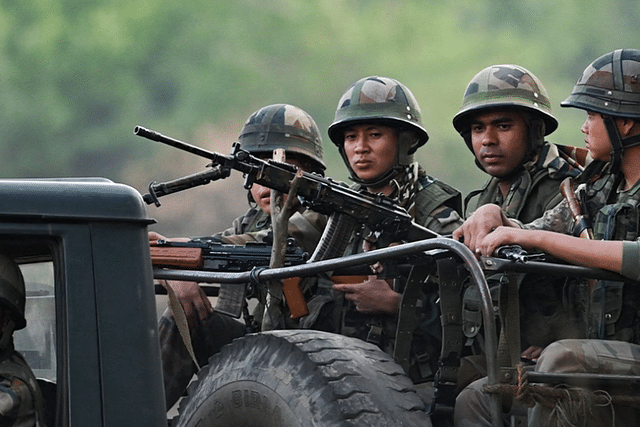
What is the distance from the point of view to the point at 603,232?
370cm

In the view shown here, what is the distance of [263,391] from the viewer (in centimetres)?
264

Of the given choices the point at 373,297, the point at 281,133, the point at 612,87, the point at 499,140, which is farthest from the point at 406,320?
the point at 281,133

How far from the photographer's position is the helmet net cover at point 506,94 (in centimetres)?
501

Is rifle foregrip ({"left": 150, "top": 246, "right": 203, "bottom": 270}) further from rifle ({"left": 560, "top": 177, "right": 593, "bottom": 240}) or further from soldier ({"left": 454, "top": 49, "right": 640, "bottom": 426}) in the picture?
rifle ({"left": 560, "top": 177, "right": 593, "bottom": 240})

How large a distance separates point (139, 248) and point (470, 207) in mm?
3312

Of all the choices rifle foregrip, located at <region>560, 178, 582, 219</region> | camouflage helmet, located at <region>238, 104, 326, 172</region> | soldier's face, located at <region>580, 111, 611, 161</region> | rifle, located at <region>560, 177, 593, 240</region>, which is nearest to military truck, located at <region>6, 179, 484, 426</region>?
rifle, located at <region>560, 177, 593, 240</region>

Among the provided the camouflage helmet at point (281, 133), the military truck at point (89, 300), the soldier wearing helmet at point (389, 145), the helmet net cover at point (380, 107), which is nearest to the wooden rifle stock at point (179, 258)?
the soldier wearing helmet at point (389, 145)

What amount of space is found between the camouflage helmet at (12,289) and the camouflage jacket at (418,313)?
2.27 m

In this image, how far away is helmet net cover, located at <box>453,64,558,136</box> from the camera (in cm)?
501

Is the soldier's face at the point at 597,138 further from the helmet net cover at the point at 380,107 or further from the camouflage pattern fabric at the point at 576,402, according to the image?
the helmet net cover at the point at 380,107

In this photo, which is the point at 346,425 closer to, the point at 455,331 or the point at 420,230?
the point at 455,331

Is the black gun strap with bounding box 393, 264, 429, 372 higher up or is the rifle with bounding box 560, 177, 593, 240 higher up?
the rifle with bounding box 560, 177, 593, 240

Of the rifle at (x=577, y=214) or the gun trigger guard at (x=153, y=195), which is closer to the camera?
the rifle at (x=577, y=214)

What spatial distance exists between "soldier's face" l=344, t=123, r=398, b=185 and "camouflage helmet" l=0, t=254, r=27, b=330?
324 centimetres
